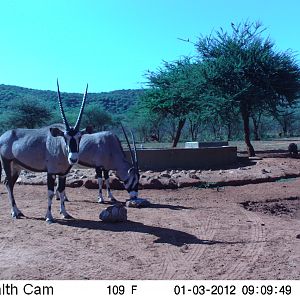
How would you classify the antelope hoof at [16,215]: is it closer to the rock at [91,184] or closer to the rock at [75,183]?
the rock at [91,184]

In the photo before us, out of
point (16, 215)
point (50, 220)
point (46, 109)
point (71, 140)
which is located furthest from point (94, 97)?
point (71, 140)

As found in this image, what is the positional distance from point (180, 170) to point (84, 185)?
4.01 m

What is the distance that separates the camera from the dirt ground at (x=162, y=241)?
6938 mm

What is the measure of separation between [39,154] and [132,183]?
2537mm

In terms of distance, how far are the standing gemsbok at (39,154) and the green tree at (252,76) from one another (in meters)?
14.5

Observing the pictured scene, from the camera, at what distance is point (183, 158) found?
768 inches

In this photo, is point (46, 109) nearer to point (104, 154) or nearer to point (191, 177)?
point (191, 177)

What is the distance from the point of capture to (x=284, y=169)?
1891 cm

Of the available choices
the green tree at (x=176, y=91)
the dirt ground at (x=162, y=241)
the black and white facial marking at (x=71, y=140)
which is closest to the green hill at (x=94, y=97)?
the green tree at (x=176, y=91)

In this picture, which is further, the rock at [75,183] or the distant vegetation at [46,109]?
the distant vegetation at [46,109]

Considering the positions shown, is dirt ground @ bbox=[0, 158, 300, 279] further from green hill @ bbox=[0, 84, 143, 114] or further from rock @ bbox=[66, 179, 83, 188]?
green hill @ bbox=[0, 84, 143, 114]

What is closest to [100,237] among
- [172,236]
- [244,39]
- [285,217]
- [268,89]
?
[172,236]

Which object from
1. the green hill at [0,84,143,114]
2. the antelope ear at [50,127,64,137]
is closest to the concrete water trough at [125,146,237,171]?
the antelope ear at [50,127,64,137]

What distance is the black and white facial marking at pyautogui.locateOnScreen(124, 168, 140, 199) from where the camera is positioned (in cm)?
1249
